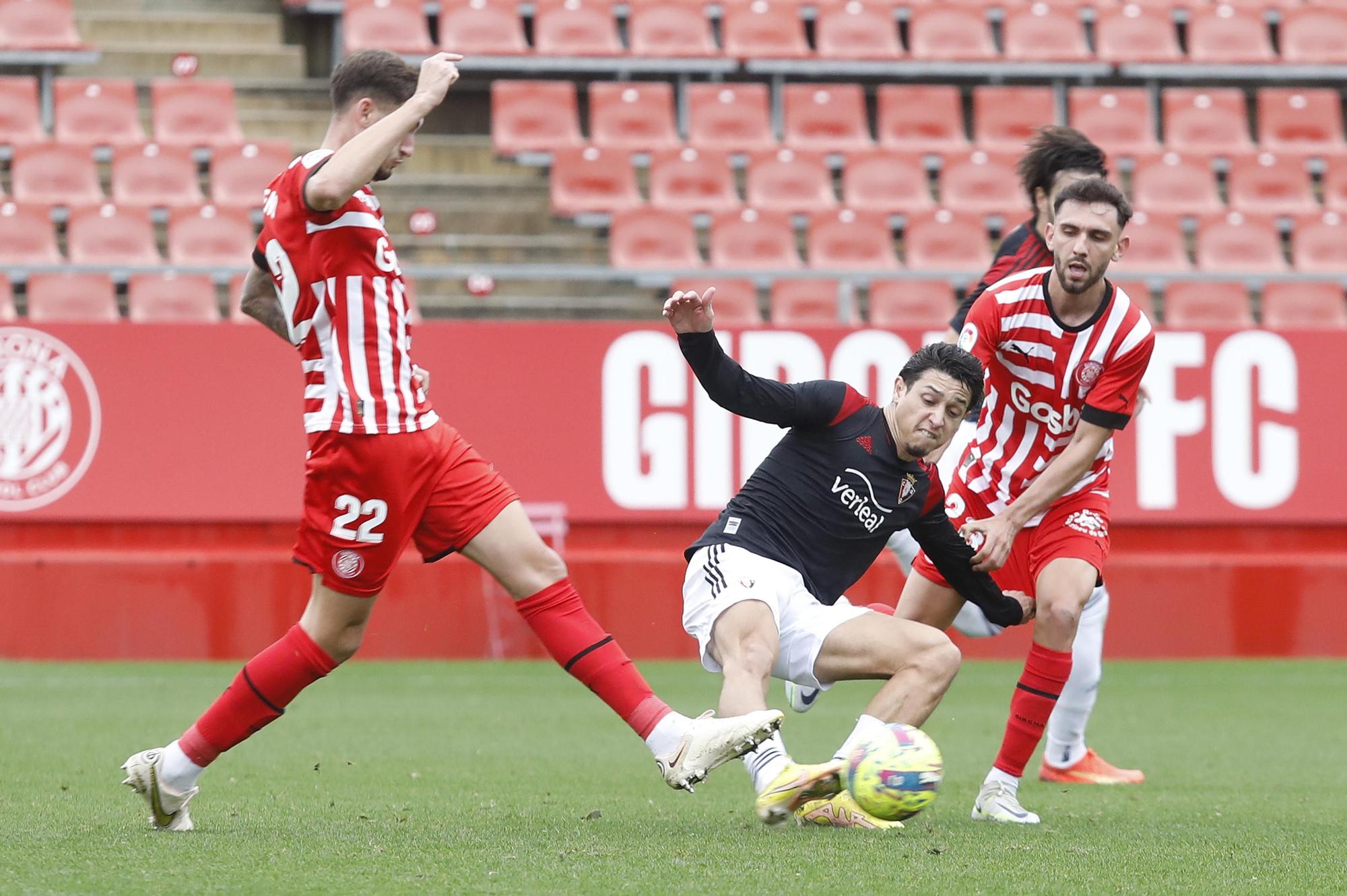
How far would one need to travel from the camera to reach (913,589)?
19.0ft

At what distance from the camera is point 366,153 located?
4.32 m

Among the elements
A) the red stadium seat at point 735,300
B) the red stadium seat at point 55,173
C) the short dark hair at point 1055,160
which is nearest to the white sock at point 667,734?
the short dark hair at point 1055,160

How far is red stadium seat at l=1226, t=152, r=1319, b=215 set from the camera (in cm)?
1523

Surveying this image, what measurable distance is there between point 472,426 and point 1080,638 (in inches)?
Answer: 219

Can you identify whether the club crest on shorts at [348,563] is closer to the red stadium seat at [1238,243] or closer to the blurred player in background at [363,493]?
the blurred player in background at [363,493]

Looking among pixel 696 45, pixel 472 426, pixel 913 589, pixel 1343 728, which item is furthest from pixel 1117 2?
pixel 913 589

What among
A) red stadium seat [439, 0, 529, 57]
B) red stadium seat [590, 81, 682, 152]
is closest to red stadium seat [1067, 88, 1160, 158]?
red stadium seat [590, 81, 682, 152]

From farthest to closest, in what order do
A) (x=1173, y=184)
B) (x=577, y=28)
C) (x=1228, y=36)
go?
(x=1228, y=36)
(x=577, y=28)
(x=1173, y=184)

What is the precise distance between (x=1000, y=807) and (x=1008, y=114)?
11.6 meters

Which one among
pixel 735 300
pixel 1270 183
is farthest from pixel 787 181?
pixel 1270 183

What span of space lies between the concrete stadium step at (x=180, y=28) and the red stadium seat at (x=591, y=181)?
3.90 meters

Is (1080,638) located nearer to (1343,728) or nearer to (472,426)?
(1343,728)

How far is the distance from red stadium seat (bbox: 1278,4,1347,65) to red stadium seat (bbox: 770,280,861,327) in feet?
21.3

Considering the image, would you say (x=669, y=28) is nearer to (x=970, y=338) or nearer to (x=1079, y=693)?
(x=1079, y=693)
